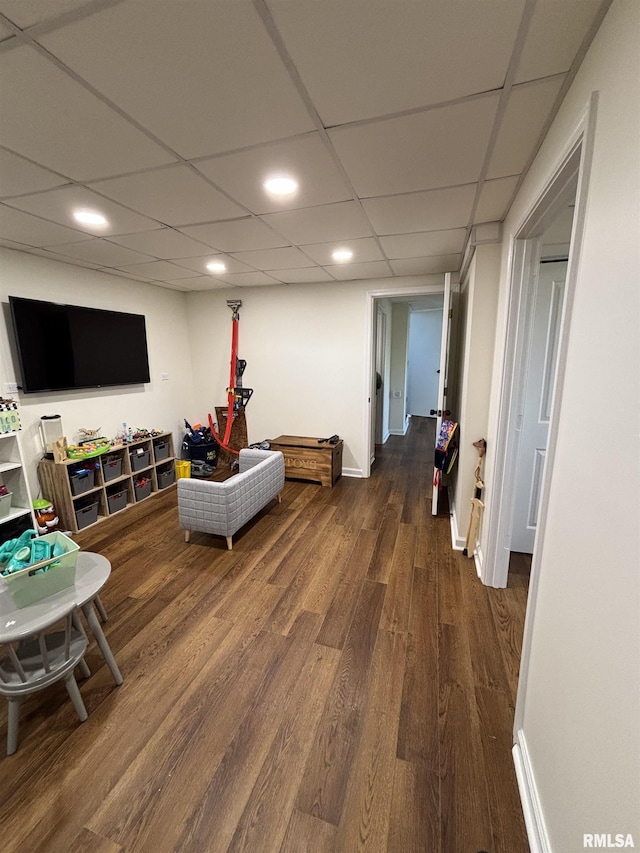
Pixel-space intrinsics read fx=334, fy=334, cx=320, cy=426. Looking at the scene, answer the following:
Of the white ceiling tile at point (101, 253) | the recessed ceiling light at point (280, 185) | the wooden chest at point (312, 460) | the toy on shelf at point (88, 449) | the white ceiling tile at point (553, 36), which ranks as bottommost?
the wooden chest at point (312, 460)

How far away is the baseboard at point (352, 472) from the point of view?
441cm

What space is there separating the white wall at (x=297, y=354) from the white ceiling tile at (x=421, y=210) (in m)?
1.58

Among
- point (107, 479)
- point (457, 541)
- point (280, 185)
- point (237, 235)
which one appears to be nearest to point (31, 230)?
point (237, 235)

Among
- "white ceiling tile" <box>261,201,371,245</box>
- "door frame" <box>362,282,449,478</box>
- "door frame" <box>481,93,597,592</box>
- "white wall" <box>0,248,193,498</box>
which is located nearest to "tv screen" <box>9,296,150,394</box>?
"white wall" <box>0,248,193,498</box>

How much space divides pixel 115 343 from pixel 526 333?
3.84m

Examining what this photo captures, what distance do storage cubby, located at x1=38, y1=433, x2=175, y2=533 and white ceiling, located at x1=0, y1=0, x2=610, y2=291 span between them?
1978 millimetres

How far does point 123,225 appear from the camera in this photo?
224 centimetres

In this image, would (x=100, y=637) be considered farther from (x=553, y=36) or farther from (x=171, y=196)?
(x=553, y=36)

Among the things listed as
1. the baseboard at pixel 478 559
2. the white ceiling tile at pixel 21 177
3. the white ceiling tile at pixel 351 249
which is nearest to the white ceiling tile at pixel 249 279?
the white ceiling tile at pixel 351 249

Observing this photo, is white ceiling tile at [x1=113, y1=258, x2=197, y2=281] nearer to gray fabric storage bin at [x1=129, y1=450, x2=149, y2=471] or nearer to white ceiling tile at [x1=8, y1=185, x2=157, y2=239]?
white ceiling tile at [x1=8, y1=185, x2=157, y2=239]

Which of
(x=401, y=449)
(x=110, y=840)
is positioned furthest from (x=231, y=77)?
(x=401, y=449)

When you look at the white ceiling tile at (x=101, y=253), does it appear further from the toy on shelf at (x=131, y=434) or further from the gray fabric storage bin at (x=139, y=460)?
the gray fabric storage bin at (x=139, y=460)

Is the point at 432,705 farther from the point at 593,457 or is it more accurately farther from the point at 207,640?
the point at 593,457

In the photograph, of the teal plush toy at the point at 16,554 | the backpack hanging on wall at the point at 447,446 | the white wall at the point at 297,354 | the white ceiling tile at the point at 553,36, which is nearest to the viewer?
the white ceiling tile at the point at 553,36
